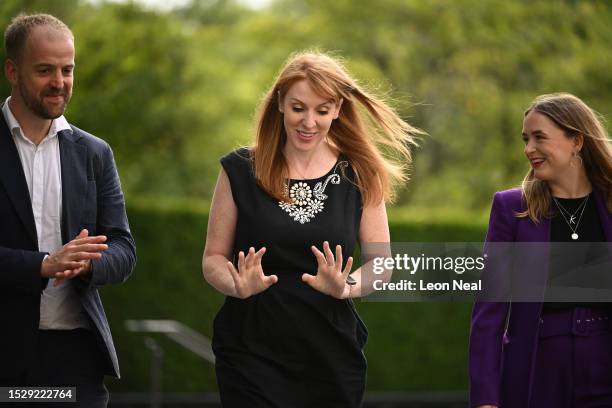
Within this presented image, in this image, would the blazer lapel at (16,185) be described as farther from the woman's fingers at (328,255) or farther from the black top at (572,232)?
the black top at (572,232)

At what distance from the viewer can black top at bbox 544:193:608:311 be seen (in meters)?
4.54

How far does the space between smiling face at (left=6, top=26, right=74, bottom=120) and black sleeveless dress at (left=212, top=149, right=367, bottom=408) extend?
34.6 inches

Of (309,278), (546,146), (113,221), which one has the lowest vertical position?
(309,278)

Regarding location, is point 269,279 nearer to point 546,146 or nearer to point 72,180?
point 72,180

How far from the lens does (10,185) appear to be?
13.8 ft

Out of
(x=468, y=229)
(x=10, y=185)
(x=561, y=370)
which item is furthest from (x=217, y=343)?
(x=468, y=229)

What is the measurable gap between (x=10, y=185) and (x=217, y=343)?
1.05m

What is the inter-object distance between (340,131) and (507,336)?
1144mm

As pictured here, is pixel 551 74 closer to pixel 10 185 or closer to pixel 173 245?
pixel 173 245

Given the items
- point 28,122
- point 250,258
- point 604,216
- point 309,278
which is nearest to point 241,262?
point 250,258

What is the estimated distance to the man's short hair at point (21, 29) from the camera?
4.29 m

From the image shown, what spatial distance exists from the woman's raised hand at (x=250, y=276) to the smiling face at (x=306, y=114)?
57 centimetres

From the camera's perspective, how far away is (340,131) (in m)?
4.70

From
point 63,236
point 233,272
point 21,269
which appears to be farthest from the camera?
point 63,236
